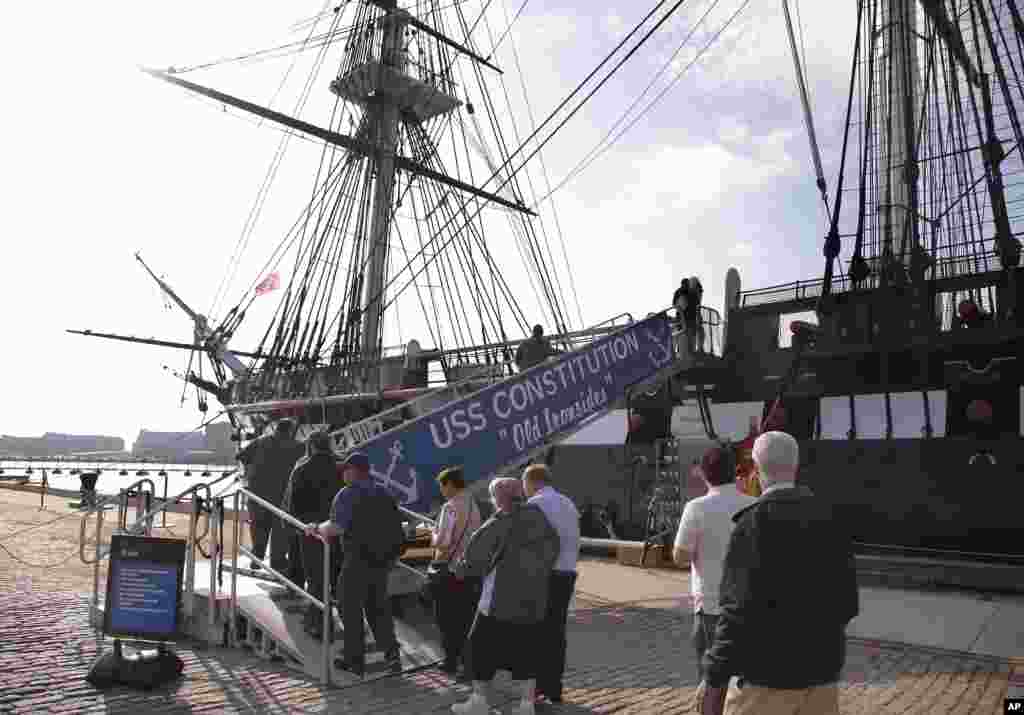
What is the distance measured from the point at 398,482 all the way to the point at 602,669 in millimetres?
2732

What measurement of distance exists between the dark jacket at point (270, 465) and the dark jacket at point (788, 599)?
18.9 feet

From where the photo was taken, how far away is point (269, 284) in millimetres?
22609

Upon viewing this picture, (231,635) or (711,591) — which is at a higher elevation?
(711,591)

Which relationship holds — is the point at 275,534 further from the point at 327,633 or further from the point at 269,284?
the point at 269,284

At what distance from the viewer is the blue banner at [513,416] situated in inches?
311

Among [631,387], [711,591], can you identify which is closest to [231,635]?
[711,591]

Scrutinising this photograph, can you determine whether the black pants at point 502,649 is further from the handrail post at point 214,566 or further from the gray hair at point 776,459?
the handrail post at point 214,566

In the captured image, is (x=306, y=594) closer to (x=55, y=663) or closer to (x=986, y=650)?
(x=55, y=663)

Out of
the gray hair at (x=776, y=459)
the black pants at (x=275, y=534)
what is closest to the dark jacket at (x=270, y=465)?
the black pants at (x=275, y=534)

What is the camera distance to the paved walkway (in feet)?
16.8

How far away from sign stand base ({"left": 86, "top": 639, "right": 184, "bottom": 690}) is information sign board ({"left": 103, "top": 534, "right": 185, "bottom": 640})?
154 millimetres

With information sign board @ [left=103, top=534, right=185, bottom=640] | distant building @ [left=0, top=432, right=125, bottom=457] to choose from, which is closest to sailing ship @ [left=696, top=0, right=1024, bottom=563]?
information sign board @ [left=103, top=534, right=185, bottom=640]

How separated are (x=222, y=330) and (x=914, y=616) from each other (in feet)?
67.1

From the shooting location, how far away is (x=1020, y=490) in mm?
11414
